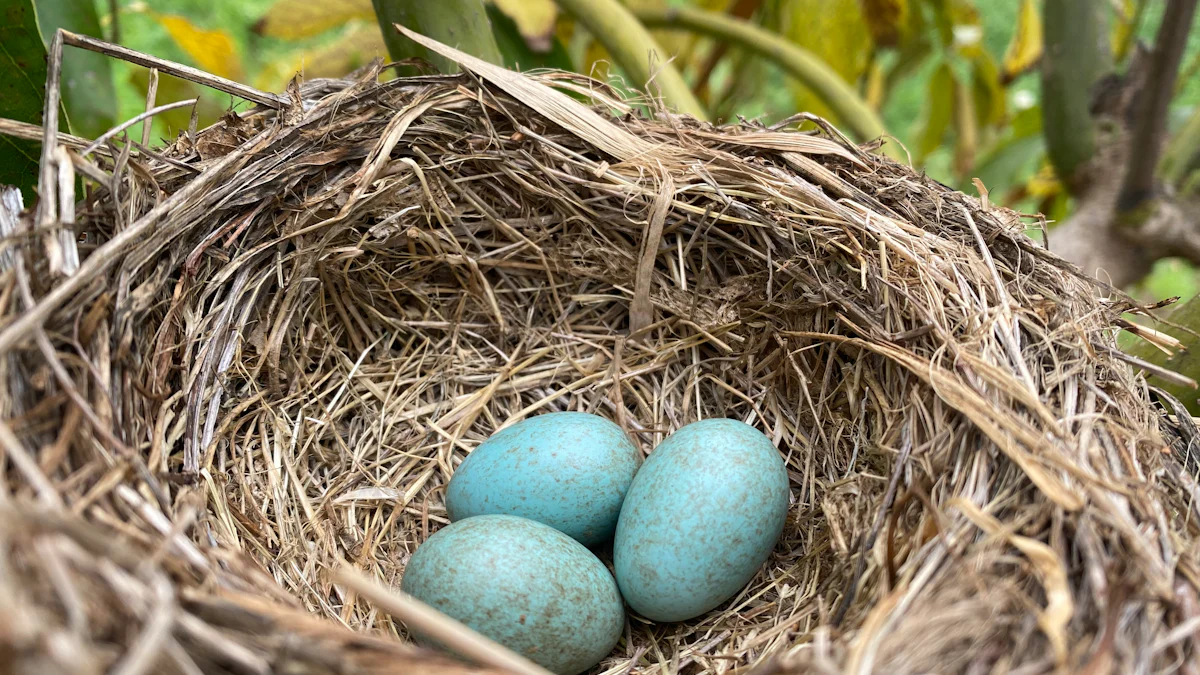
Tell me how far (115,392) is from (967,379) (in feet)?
3.06

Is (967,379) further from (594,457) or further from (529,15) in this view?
(529,15)

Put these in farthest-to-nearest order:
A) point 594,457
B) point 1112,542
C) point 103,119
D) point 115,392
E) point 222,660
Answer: point 103,119
point 594,457
point 115,392
point 1112,542
point 222,660

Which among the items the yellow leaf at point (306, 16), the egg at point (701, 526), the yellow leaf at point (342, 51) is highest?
the yellow leaf at point (306, 16)

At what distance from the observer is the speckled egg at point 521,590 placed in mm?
1025

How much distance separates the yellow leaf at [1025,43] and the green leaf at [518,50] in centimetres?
165

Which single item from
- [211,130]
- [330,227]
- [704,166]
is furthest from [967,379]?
[211,130]

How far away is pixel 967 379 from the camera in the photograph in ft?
3.13

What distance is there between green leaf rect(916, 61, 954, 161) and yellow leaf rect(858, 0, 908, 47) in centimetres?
27

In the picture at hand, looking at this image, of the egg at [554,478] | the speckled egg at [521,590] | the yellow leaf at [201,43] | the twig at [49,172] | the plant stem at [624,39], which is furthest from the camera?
the yellow leaf at [201,43]

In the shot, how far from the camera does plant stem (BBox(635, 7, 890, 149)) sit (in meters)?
2.04

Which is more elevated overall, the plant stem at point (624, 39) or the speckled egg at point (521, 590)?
the plant stem at point (624, 39)

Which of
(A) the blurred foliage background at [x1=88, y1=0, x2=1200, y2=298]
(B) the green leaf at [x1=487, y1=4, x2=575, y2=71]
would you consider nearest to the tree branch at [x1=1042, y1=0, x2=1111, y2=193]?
(A) the blurred foliage background at [x1=88, y1=0, x2=1200, y2=298]

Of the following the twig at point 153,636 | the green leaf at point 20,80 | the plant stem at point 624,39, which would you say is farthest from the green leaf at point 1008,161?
the twig at point 153,636

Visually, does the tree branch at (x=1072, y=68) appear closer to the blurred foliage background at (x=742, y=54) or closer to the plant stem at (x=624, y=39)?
the blurred foliage background at (x=742, y=54)
